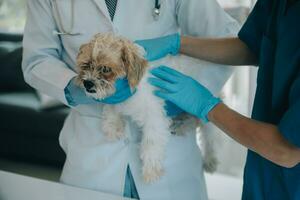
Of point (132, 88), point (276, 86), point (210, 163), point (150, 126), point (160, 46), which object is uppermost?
point (276, 86)

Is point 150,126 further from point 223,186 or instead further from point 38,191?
point 223,186

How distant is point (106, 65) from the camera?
134 centimetres

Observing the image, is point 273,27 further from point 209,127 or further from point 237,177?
point 237,177

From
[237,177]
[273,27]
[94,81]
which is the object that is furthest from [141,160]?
[237,177]

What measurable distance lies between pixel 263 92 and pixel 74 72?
0.74 meters

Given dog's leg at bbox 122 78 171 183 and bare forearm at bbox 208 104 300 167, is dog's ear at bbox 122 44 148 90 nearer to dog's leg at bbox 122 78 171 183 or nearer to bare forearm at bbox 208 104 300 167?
dog's leg at bbox 122 78 171 183

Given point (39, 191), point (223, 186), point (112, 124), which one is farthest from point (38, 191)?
point (223, 186)

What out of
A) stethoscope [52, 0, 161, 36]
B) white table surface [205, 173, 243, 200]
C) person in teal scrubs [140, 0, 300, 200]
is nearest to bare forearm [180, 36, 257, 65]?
person in teal scrubs [140, 0, 300, 200]

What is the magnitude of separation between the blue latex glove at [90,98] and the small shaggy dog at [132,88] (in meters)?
0.04

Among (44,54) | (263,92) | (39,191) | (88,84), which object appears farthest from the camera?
(44,54)

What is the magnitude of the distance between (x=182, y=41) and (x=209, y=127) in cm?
56

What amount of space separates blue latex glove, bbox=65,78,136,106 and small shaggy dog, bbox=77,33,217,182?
1.6 inches

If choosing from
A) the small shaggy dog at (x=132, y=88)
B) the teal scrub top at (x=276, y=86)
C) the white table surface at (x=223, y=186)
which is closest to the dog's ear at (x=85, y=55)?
the small shaggy dog at (x=132, y=88)

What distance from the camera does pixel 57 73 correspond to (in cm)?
157
